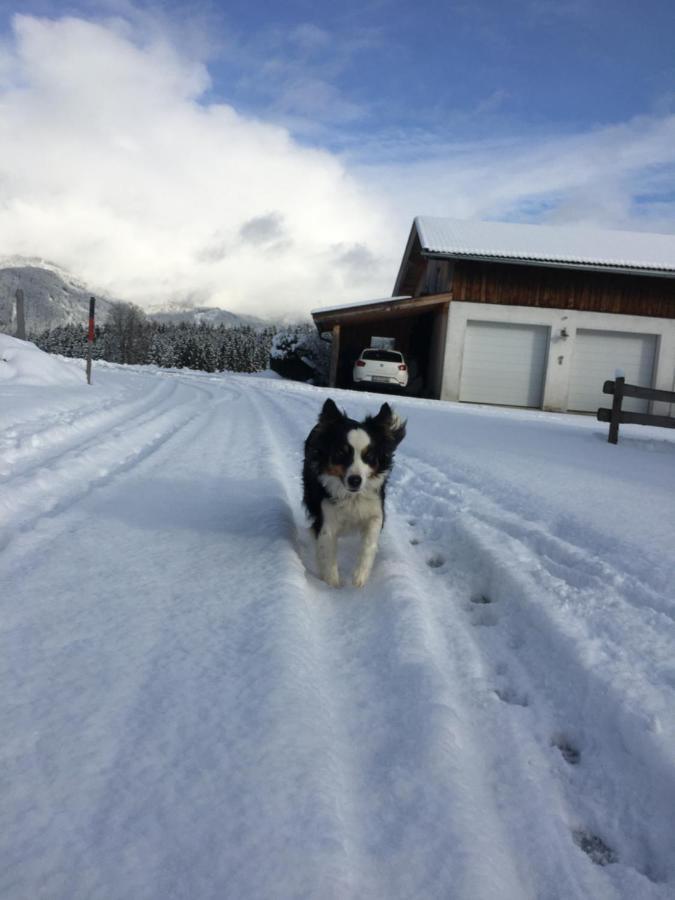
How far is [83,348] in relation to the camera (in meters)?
79.6

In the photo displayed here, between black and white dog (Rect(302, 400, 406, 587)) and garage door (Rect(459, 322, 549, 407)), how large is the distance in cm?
1683

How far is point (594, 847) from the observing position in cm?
173

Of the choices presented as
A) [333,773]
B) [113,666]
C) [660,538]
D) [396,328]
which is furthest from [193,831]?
[396,328]

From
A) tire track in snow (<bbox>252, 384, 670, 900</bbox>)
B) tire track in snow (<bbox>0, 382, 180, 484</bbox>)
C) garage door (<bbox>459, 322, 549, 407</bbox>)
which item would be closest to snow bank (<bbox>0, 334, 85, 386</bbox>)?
tire track in snow (<bbox>0, 382, 180, 484</bbox>)

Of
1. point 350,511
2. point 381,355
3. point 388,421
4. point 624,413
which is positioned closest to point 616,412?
point 624,413

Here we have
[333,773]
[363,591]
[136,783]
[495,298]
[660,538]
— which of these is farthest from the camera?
[495,298]

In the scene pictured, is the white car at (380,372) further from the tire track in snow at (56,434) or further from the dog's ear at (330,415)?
the dog's ear at (330,415)

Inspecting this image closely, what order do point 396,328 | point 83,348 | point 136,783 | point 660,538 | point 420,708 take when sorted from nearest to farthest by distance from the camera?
1. point 136,783
2. point 420,708
3. point 660,538
4. point 396,328
5. point 83,348

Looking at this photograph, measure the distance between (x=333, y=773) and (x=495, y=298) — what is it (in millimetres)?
19945

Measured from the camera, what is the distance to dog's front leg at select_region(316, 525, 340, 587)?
3.56 m

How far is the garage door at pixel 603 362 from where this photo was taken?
20.1m

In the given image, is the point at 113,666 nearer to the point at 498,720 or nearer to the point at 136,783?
the point at 136,783

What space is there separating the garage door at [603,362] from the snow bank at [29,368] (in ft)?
53.6

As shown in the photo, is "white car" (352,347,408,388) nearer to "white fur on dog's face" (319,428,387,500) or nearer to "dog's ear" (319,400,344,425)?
Result: "dog's ear" (319,400,344,425)
